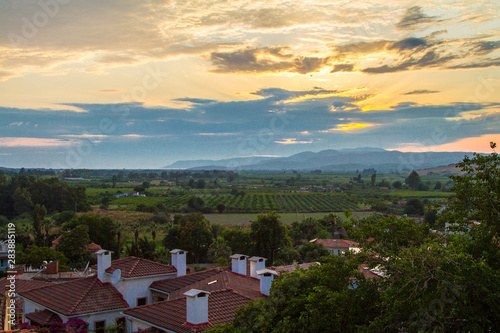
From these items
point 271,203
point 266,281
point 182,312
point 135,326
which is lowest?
point 271,203

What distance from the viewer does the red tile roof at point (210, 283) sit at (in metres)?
14.7

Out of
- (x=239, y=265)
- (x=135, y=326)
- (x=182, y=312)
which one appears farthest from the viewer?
(x=239, y=265)

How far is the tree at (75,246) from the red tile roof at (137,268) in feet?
87.1

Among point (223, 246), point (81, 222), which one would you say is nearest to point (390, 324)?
point (223, 246)

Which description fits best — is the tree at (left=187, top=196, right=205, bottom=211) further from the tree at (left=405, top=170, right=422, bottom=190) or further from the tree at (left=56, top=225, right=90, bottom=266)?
the tree at (left=405, top=170, right=422, bottom=190)

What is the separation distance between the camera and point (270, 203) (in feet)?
318

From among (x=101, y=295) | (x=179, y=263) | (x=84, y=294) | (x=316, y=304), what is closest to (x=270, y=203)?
(x=179, y=263)

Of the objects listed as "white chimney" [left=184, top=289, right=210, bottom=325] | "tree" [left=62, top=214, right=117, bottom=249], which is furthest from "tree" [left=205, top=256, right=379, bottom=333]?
"tree" [left=62, top=214, right=117, bottom=249]

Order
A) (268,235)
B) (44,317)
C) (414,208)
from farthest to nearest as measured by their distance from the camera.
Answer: (414,208)
(268,235)
(44,317)

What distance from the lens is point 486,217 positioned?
26.8 ft

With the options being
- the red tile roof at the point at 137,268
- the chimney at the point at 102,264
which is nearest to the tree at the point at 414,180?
the red tile roof at the point at 137,268

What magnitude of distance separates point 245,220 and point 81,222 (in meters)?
29.5

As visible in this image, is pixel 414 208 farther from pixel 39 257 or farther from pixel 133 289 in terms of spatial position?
pixel 133 289

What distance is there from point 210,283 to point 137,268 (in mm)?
3083
